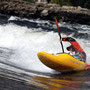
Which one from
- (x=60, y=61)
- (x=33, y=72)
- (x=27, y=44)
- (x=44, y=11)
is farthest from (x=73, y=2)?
(x=33, y=72)

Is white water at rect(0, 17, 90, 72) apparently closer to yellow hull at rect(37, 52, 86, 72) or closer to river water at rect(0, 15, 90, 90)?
river water at rect(0, 15, 90, 90)

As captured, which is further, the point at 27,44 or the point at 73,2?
the point at 73,2

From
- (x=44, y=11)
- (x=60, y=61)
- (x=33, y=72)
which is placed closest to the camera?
(x=33, y=72)

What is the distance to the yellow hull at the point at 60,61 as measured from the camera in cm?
777

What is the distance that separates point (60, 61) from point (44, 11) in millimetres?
17004

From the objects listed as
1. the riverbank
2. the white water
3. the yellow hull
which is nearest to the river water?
the white water

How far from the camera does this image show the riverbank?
76.4ft

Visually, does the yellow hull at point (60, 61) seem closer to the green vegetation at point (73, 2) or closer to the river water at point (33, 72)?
the river water at point (33, 72)

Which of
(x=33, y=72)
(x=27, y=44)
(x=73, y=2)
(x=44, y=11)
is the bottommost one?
(x=44, y=11)

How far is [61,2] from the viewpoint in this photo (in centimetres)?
2783

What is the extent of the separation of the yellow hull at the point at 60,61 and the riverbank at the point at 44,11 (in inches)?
589

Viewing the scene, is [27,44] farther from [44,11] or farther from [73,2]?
[73,2]

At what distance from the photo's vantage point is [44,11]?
24.5 m

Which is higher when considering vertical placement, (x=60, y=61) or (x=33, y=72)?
(x=60, y=61)
